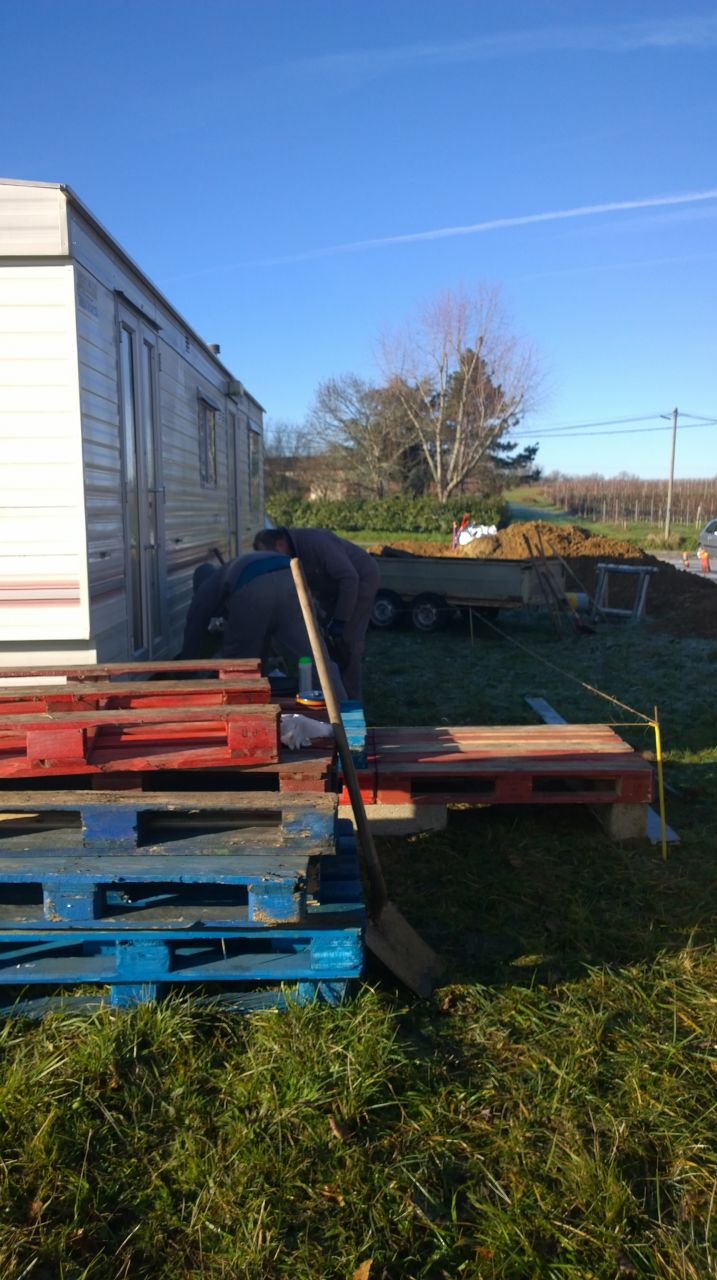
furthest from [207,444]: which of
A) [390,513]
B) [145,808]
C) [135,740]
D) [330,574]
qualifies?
[390,513]

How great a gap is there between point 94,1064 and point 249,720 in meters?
1.12

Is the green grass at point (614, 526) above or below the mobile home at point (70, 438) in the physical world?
below

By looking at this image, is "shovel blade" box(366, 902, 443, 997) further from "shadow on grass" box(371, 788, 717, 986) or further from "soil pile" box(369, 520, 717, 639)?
"soil pile" box(369, 520, 717, 639)

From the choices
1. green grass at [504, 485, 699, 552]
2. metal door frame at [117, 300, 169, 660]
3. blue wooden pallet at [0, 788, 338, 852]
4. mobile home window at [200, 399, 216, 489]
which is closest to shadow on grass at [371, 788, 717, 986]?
blue wooden pallet at [0, 788, 338, 852]

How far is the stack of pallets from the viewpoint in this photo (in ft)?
9.24

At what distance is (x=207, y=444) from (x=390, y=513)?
31.8m

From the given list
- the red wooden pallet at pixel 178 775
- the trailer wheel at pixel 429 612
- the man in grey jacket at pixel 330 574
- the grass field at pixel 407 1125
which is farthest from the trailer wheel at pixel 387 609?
the red wooden pallet at pixel 178 775

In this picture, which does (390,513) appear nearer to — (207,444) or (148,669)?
(207,444)

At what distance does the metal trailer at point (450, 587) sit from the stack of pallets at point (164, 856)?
393 inches

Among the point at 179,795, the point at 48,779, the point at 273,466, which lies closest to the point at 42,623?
the point at 48,779

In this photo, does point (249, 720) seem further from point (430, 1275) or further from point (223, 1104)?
point (430, 1275)

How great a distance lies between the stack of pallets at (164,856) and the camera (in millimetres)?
2816

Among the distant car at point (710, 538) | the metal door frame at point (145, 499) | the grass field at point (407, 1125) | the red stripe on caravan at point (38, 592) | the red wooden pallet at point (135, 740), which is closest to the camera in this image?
the grass field at point (407, 1125)

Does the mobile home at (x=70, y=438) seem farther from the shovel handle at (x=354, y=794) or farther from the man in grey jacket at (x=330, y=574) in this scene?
the shovel handle at (x=354, y=794)
